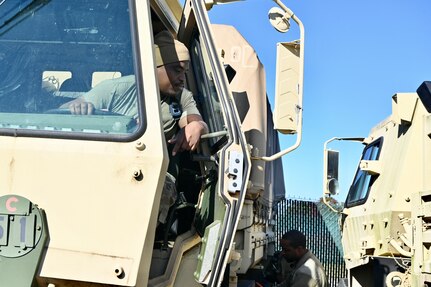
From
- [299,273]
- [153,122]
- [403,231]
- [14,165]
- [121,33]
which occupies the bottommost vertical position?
[299,273]

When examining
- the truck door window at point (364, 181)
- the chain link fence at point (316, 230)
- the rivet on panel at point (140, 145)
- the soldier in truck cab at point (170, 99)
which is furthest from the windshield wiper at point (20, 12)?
the chain link fence at point (316, 230)

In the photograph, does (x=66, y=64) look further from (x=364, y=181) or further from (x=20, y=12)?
(x=364, y=181)

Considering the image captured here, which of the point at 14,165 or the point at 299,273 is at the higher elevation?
the point at 14,165

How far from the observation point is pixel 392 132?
6.99 metres

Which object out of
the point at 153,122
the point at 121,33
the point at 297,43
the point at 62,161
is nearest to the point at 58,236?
the point at 62,161

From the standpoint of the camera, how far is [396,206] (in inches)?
229

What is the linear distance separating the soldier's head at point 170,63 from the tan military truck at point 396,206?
185cm

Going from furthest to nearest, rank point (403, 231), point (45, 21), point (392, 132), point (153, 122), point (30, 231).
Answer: point (392, 132) < point (403, 231) < point (45, 21) < point (153, 122) < point (30, 231)

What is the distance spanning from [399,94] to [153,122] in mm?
3664

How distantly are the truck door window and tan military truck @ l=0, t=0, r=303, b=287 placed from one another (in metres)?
3.65

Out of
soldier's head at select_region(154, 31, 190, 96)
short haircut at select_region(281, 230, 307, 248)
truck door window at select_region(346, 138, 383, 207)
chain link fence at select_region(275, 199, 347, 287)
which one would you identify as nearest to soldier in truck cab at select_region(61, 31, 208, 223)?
soldier's head at select_region(154, 31, 190, 96)

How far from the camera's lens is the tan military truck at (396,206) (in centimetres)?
457

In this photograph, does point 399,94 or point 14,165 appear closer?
point 14,165

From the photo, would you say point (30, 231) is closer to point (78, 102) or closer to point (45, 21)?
point (78, 102)
